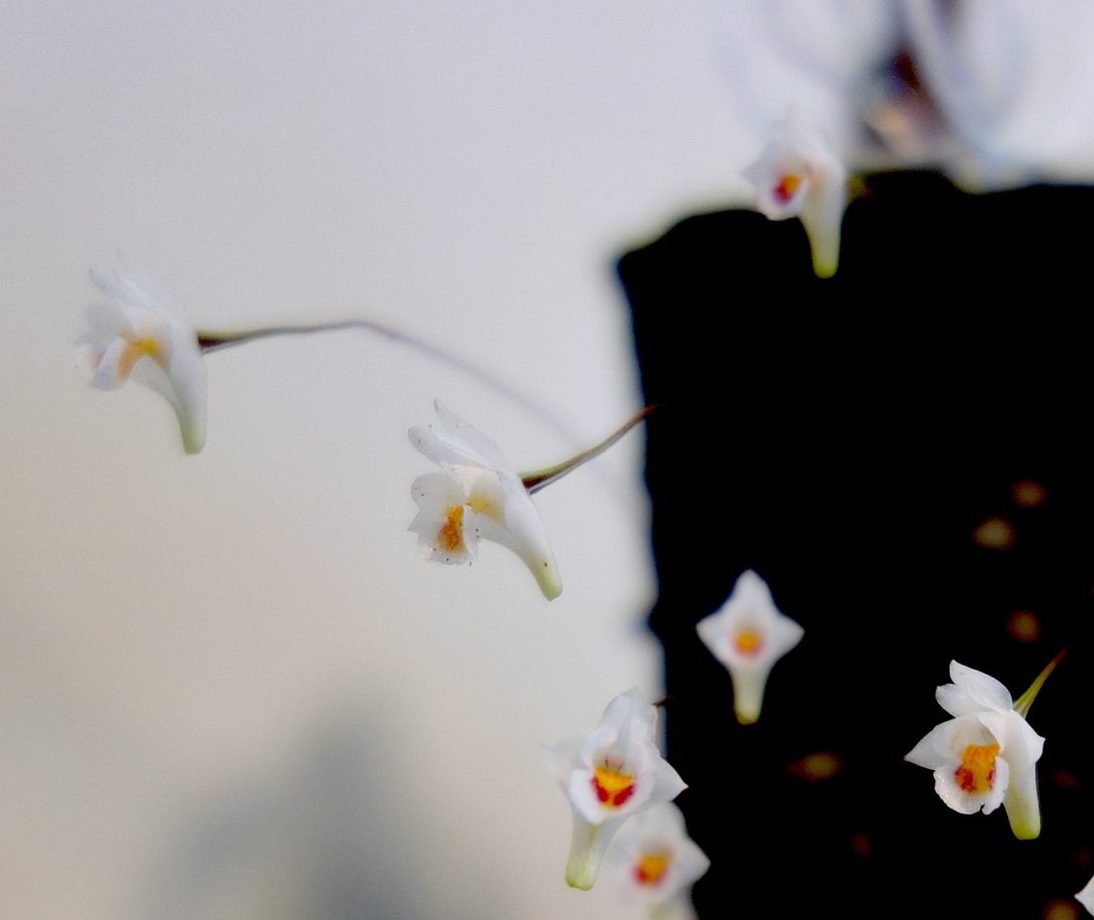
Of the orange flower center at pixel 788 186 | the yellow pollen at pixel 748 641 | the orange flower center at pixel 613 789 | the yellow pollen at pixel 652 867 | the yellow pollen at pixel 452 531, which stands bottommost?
the yellow pollen at pixel 652 867

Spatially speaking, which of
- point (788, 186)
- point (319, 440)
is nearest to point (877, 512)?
point (788, 186)

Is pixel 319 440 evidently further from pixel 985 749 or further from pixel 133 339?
pixel 985 749

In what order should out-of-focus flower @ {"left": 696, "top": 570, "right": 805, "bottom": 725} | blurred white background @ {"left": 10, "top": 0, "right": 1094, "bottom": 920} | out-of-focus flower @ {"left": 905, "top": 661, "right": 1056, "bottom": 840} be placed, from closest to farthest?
out-of-focus flower @ {"left": 905, "top": 661, "right": 1056, "bottom": 840} → out-of-focus flower @ {"left": 696, "top": 570, "right": 805, "bottom": 725} → blurred white background @ {"left": 10, "top": 0, "right": 1094, "bottom": 920}

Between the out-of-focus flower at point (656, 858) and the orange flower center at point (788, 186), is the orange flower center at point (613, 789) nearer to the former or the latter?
the out-of-focus flower at point (656, 858)

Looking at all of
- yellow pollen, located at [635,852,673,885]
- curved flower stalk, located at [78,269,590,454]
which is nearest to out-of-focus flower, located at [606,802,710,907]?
yellow pollen, located at [635,852,673,885]

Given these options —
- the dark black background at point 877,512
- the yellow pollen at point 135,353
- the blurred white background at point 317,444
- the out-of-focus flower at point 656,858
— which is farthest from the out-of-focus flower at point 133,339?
the out-of-focus flower at point 656,858

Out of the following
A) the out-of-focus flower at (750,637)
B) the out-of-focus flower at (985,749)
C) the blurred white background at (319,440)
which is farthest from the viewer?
the blurred white background at (319,440)

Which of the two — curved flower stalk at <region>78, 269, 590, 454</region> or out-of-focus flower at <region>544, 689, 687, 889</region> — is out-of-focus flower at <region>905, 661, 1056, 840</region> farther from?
curved flower stalk at <region>78, 269, 590, 454</region>
